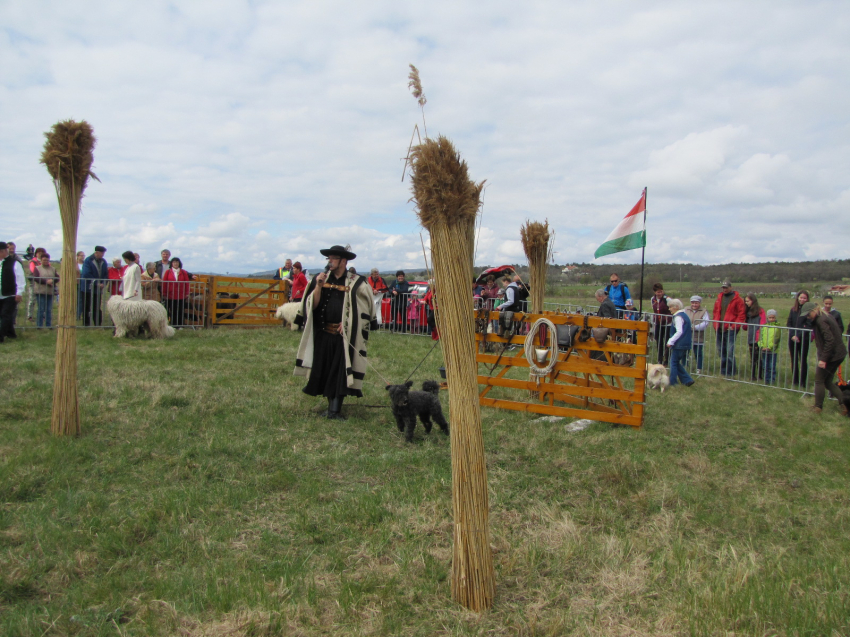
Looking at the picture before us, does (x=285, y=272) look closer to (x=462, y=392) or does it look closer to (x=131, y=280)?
(x=131, y=280)

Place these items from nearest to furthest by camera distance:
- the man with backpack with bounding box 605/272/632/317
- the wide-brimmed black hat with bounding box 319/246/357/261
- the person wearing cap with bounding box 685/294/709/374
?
1. the wide-brimmed black hat with bounding box 319/246/357/261
2. the person wearing cap with bounding box 685/294/709/374
3. the man with backpack with bounding box 605/272/632/317

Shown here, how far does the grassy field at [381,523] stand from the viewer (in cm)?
279

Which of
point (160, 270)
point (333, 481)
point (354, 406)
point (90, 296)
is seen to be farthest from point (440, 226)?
point (160, 270)

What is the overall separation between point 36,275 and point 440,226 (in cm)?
1232

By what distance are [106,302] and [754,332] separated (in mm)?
13248

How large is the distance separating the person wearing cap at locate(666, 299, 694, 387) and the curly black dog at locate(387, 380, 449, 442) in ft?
16.9

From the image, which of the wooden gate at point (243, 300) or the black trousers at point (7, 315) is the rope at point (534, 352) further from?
the wooden gate at point (243, 300)

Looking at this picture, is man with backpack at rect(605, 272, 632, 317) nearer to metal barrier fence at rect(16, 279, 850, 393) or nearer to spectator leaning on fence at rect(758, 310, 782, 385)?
metal barrier fence at rect(16, 279, 850, 393)

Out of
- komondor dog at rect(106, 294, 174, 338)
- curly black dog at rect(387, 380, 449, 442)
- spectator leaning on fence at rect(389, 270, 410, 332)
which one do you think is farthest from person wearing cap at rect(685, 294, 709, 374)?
komondor dog at rect(106, 294, 174, 338)

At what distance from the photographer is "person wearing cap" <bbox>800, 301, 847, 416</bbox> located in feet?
25.4

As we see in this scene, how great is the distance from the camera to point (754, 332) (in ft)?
33.4

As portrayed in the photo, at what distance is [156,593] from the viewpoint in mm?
2959

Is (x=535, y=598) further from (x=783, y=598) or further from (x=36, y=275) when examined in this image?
(x=36, y=275)

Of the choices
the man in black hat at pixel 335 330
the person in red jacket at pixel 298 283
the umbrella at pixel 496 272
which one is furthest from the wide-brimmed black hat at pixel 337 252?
the person in red jacket at pixel 298 283
